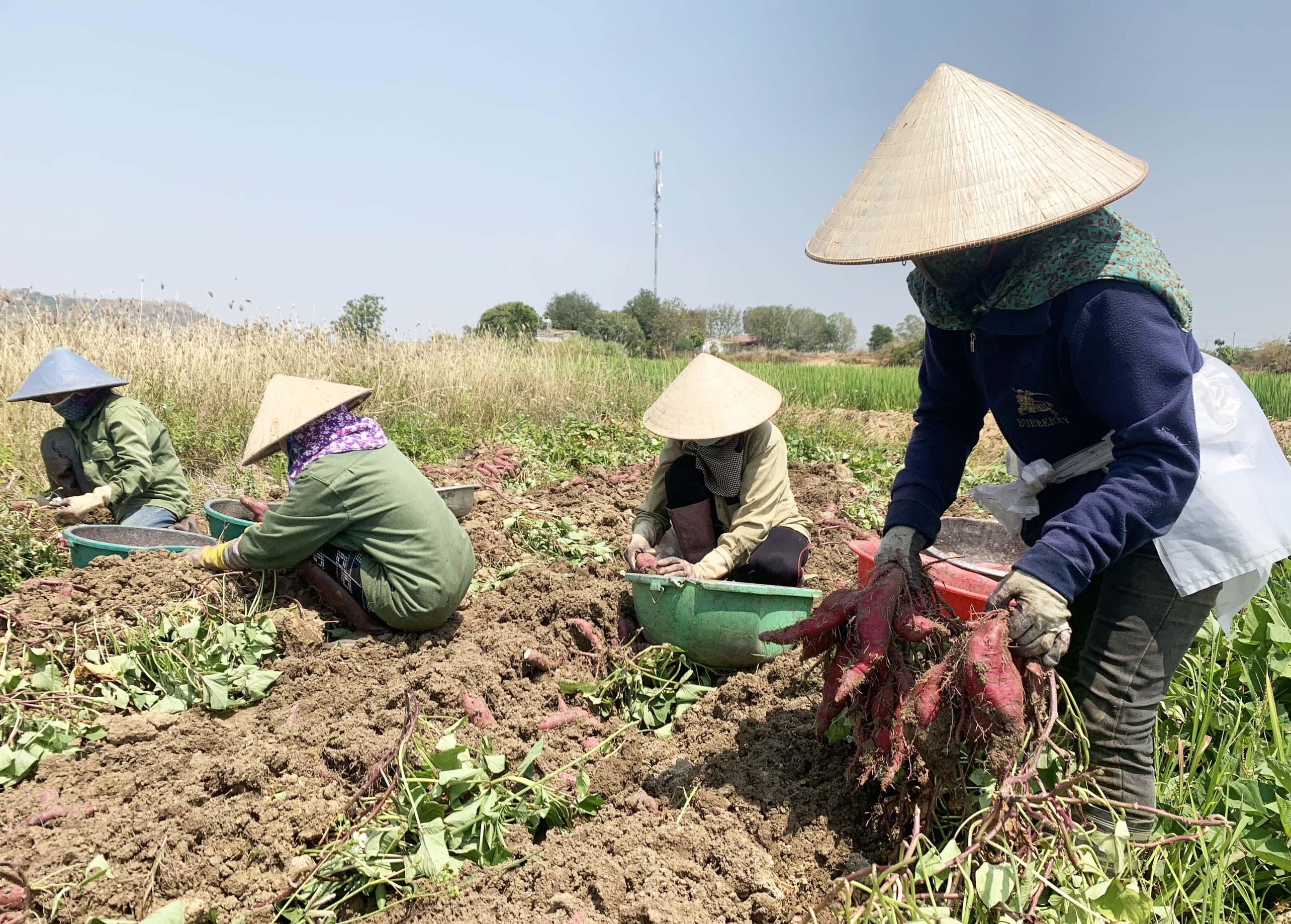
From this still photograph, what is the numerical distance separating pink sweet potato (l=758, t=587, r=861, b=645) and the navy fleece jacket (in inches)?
17.2

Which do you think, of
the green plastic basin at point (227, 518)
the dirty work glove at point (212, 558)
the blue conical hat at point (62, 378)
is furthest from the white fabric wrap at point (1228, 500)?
the blue conical hat at point (62, 378)

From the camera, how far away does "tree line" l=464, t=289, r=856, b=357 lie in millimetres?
26514

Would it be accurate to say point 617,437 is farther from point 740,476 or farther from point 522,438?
point 740,476

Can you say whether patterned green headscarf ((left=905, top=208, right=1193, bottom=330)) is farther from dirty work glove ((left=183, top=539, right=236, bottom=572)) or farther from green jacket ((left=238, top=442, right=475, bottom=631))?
dirty work glove ((left=183, top=539, right=236, bottom=572))

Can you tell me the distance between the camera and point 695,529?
3.46 m

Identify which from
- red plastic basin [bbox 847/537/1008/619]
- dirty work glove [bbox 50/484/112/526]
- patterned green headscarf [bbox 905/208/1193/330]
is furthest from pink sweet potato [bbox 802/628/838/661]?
dirty work glove [bbox 50/484/112/526]

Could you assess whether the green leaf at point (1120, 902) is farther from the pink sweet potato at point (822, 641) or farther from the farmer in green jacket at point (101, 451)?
the farmer in green jacket at point (101, 451)

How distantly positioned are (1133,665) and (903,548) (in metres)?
0.57

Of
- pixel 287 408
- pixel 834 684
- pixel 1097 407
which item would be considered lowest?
pixel 834 684

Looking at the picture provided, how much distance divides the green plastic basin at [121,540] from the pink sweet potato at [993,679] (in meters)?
3.40

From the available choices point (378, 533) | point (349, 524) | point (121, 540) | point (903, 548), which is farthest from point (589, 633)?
point (121, 540)

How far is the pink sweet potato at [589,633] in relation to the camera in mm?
3156

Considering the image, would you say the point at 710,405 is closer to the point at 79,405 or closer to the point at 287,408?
the point at 287,408

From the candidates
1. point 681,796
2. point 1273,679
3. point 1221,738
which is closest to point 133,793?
point 681,796
